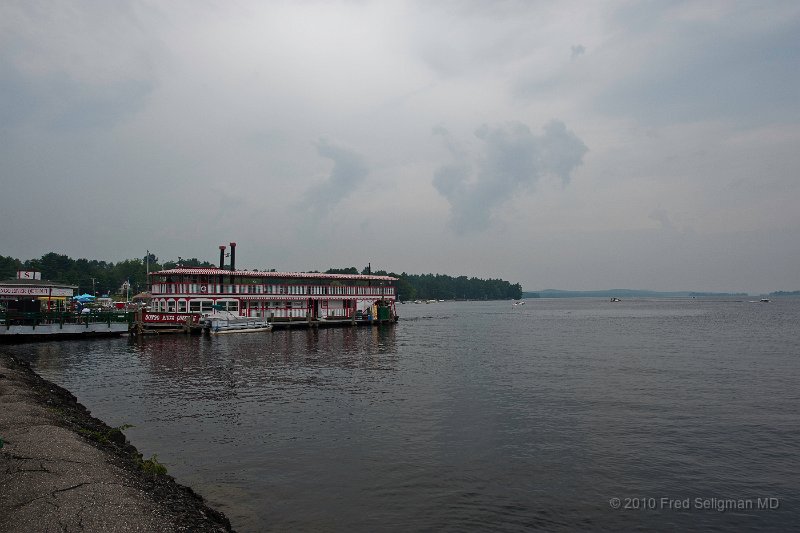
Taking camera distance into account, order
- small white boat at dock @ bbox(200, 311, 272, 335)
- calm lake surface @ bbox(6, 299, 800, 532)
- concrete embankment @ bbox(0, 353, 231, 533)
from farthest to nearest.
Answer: small white boat at dock @ bbox(200, 311, 272, 335) → calm lake surface @ bbox(6, 299, 800, 532) → concrete embankment @ bbox(0, 353, 231, 533)

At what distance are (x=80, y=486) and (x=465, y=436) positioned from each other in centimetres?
1395

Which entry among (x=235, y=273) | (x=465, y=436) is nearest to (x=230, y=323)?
(x=235, y=273)

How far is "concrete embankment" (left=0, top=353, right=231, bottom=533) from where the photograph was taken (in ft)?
36.1

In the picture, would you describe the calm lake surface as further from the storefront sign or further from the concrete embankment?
the storefront sign

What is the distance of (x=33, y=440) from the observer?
15531 mm

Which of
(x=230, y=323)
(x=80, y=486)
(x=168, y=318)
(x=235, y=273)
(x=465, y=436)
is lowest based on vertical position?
(x=465, y=436)

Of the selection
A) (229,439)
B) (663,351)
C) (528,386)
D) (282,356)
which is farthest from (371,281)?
(229,439)

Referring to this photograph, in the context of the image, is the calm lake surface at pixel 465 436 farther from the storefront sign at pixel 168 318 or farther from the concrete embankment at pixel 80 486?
the storefront sign at pixel 168 318

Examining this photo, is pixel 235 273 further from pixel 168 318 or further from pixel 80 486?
pixel 80 486

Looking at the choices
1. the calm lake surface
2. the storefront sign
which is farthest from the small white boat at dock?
the calm lake surface

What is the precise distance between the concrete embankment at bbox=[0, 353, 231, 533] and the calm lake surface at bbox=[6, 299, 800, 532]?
5.07 feet

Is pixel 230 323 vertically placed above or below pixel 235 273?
below

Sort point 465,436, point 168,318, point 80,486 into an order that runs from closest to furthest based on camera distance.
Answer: point 80,486 < point 465,436 < point 168,318

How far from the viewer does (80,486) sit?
12617mm
